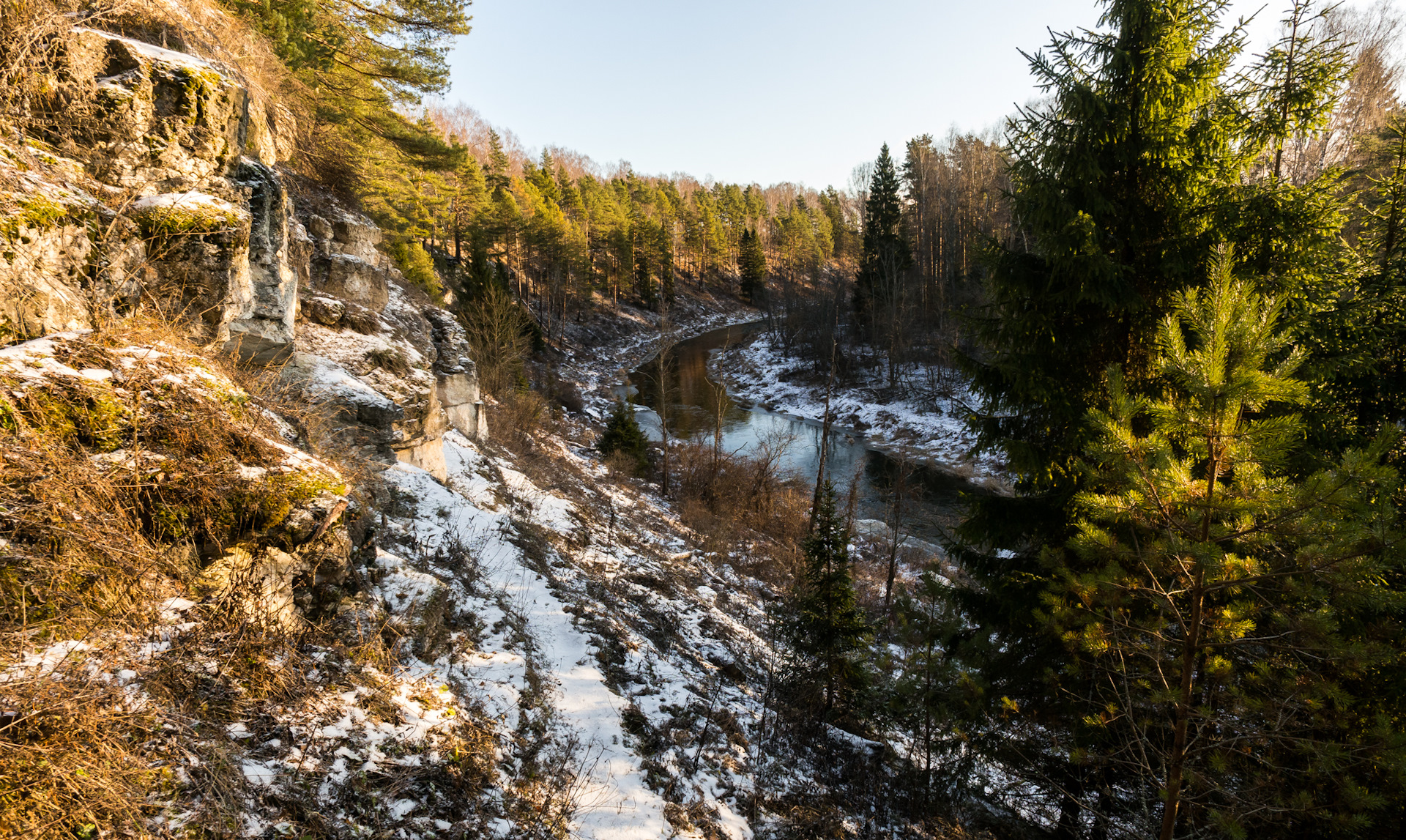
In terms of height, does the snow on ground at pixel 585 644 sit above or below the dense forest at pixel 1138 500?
below

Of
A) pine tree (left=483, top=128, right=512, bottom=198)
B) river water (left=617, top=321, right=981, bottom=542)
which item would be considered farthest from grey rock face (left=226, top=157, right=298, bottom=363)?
pine tree (left=483, top=128, right=512, bottom=198)

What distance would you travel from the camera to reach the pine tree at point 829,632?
28.3ft

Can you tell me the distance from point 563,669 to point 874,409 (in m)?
29.9

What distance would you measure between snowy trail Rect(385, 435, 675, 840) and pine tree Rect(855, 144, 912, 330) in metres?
34.4

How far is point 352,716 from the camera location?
148 inches

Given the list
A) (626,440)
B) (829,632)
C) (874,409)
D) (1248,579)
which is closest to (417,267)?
(626,440)

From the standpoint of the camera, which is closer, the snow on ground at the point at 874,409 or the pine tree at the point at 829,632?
the pine tree at the point at 829,632

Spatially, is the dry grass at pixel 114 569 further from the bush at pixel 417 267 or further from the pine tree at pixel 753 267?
the pine tree at pixel 753 267

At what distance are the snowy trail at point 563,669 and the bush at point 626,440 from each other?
10.6 m

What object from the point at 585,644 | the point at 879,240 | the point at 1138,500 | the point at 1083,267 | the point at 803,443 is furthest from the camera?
the point at 879,240

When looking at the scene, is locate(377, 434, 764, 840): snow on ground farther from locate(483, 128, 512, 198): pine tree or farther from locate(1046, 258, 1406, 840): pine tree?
locate(483, 128, 512, 198): pine tree

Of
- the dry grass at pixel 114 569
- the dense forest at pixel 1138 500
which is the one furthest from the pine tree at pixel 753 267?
the dry grass at pixel 114 569

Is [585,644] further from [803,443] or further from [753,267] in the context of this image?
[753,267]

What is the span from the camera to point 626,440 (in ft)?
72.5
